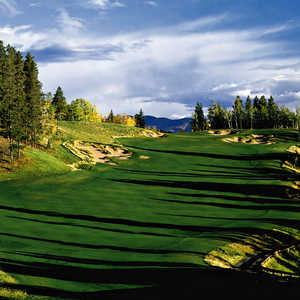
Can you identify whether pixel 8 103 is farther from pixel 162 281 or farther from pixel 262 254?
pixel 162 281

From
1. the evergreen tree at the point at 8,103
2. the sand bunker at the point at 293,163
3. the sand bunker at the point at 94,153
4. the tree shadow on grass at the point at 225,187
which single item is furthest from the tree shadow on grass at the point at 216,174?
the evergreen tree at the point at 8,103

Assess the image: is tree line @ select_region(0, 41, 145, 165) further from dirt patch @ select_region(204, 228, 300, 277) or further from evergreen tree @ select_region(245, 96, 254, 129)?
evergreen tree @ select_region(245, 96, 254, 129)

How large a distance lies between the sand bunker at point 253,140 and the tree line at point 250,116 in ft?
178

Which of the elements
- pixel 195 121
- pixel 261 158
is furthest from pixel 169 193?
pixel 195 121

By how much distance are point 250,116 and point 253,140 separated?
2725 inches

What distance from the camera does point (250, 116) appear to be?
15650 cm

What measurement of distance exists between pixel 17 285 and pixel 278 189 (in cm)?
3868

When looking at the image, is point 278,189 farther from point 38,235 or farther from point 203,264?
point 38,235

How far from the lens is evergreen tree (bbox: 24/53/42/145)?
65294 millimetres

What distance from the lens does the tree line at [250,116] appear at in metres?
150

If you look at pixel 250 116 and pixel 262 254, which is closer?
pixel 262 254

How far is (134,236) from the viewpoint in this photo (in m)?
24.9

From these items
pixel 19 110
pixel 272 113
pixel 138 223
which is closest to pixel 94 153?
pixel 19 110

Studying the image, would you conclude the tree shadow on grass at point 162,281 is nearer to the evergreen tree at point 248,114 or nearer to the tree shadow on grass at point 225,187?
the tree shadow on grass at point 225,187
